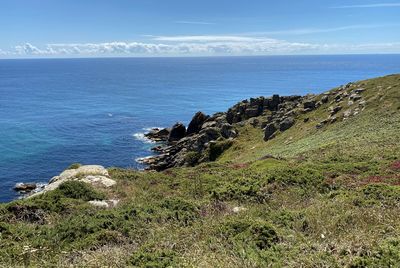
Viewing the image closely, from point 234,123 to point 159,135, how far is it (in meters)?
20.8

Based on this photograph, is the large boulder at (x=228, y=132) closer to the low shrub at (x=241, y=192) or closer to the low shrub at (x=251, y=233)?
the low shrub at (x=241, y=192)

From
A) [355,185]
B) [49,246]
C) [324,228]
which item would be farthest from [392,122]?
[49,246]

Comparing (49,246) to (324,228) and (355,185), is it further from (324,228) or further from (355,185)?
(355,185)

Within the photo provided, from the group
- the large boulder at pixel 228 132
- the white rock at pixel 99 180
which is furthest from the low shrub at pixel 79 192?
the large boulder at pixel 228 132

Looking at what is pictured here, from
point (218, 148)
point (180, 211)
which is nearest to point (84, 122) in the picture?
point (218, 148)

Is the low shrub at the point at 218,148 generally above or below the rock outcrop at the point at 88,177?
below

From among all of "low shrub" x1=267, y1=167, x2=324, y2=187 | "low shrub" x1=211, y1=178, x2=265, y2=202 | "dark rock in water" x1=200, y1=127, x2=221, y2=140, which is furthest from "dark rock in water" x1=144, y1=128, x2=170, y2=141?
"low shrub" x1=211, y1=178, x2=265, y2=202

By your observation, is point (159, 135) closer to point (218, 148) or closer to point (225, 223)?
point (218, 148)

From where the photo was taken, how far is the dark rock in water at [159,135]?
9525 centimetres

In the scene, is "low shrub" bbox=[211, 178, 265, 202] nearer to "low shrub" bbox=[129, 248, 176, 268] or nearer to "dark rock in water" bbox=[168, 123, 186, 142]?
"low shrub" bbox=[129, 248, 176, 268]

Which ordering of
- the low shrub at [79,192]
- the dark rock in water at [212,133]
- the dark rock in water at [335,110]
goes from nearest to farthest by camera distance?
the low shrub at [79,192]
the dark rock in water at [335,110]
the dark rock in water at [212,133]

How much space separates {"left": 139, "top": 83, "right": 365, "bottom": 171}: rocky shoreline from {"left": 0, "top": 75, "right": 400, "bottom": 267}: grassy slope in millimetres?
41920

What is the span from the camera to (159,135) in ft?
317

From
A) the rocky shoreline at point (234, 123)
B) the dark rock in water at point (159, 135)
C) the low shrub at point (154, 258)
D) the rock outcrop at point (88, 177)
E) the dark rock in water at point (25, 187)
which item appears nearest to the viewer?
the low shrub at point (154, 258)
